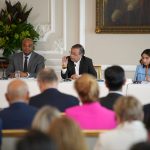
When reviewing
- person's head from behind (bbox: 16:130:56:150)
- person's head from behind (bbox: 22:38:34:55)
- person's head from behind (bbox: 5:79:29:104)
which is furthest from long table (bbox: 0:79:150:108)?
person's head from behind (bbox: 16:130:56:150)

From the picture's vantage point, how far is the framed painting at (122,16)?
772cm

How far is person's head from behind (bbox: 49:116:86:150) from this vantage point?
1.76 m

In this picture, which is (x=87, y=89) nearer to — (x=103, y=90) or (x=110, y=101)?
(x=110, y=101)

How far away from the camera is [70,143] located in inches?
69.0

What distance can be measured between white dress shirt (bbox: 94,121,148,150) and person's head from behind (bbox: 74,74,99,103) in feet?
2.81

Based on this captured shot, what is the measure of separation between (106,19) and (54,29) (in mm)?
1011

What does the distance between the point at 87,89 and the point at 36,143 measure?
192 centimetres

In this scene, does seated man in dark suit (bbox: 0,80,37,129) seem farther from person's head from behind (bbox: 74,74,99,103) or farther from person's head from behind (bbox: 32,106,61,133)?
person's head from behind (bbox: 32,106,61,133)

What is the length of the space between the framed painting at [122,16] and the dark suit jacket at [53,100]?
4.30 meters

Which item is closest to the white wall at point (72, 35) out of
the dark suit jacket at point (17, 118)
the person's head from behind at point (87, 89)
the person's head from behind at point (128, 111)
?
the person's head from behind at point (87, 89)

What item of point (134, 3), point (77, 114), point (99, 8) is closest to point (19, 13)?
point (99, 8)

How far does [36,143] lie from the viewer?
1.48 meters

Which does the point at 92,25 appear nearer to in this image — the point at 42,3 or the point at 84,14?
the point at 84,14

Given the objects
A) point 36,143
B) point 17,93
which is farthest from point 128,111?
point 36,143
